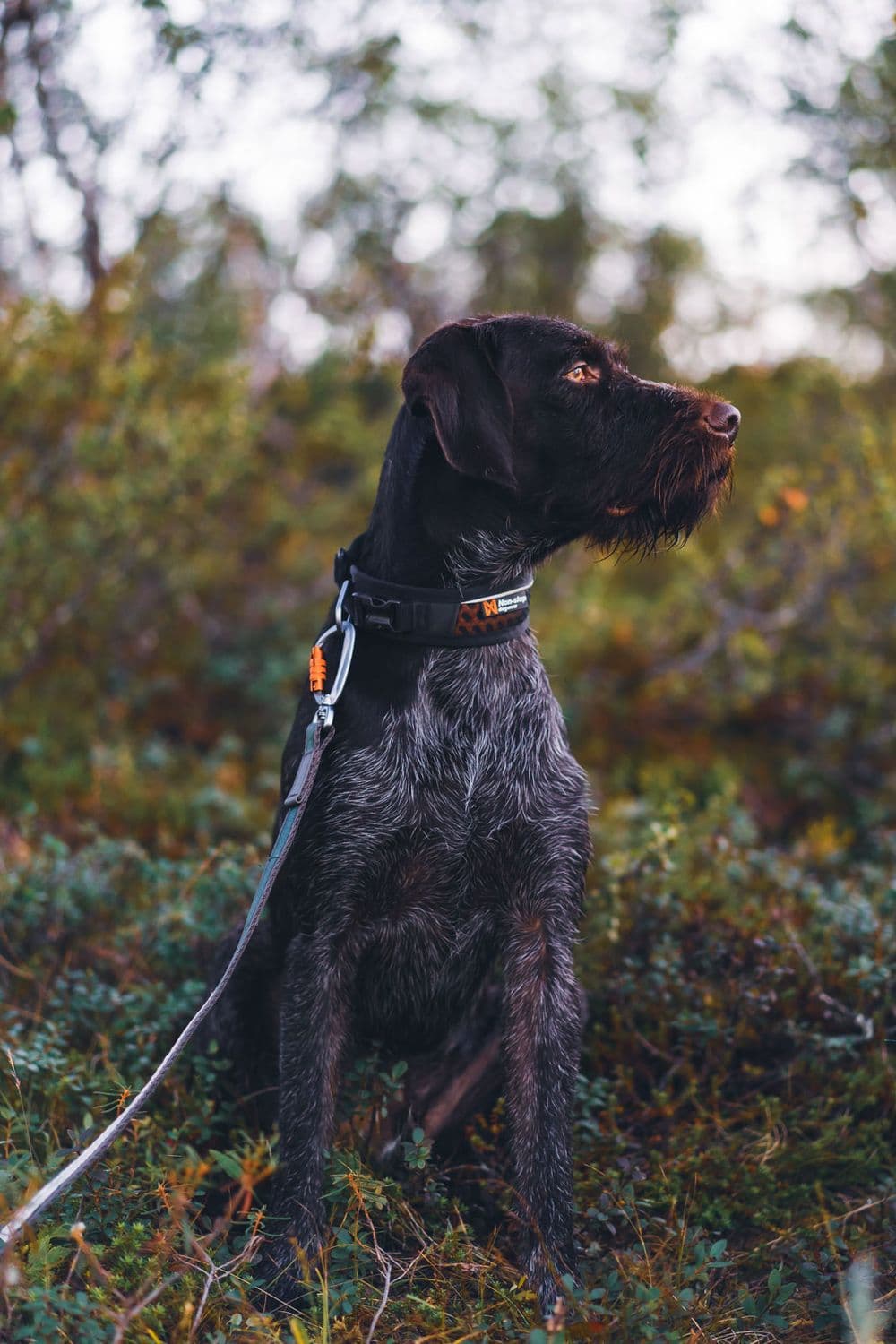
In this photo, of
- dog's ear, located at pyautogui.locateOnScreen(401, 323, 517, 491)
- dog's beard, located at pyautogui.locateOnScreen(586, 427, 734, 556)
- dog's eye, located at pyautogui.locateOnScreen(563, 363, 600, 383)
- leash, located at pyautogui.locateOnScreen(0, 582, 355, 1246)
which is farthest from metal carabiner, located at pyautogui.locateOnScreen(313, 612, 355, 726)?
dog's eye, located at pyautogui.locateOnScreen(563, 363, 600, 383)

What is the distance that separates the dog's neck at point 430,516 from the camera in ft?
10.2

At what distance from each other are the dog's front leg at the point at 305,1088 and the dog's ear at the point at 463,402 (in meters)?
1.26

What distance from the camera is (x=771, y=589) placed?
7.46m

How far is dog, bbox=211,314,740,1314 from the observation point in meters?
3.00

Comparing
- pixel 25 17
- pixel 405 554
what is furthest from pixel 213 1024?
pixel 25 17

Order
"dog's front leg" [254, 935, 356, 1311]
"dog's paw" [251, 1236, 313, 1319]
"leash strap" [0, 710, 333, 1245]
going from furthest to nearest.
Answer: "dog's front leg" [254, 935, 356, 1311]
"dog's paw" [251, 1236, 313, 1319]
"leash strap" [0, 710, 333, 1245]

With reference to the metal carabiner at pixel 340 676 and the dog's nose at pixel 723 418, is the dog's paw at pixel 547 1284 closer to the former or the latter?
the metal carabiner at pixel 340 676

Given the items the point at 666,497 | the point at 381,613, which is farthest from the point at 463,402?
the point at 666,497

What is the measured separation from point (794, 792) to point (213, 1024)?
4.04m

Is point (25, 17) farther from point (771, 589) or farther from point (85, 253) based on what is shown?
point (771, 589)

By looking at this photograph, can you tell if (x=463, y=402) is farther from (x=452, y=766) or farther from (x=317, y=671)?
(x=452, y=766)

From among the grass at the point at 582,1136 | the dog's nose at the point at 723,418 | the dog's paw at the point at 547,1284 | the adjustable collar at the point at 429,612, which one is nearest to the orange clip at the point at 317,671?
the adjustable collar at the point at 429,612

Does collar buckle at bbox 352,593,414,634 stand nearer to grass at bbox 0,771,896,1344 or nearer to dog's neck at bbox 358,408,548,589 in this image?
dog's neck at bbox 358,408,548,589

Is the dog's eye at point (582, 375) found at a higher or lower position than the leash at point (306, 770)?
higher
